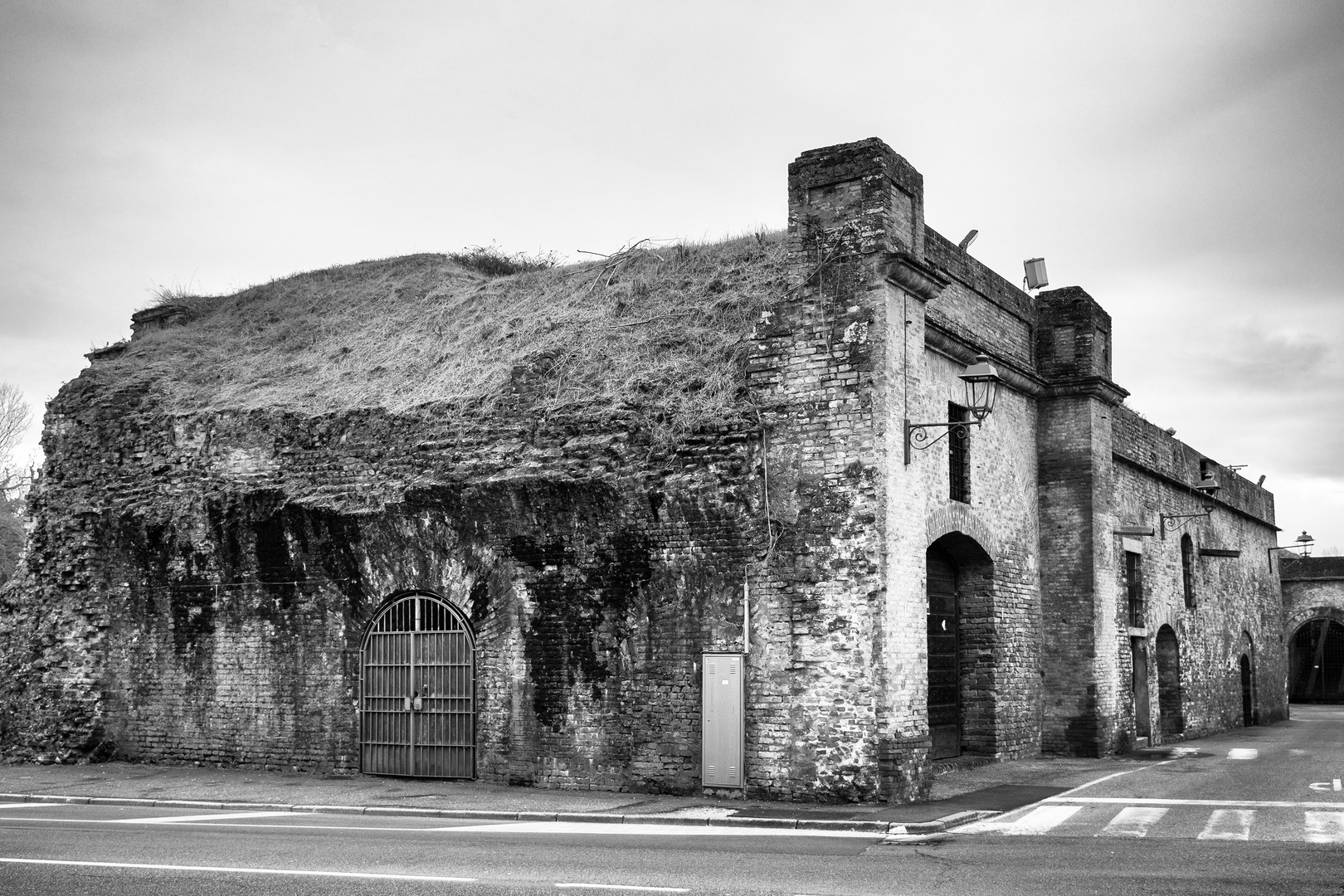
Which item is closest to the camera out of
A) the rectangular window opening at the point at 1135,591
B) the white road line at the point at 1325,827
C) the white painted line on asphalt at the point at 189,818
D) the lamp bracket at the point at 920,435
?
the white road line at the point at 1325,827

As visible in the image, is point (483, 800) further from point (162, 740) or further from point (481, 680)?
point (162, 740)

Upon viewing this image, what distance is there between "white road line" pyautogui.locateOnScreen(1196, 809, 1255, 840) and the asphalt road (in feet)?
0.16

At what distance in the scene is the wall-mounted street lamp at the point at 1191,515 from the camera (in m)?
22.0

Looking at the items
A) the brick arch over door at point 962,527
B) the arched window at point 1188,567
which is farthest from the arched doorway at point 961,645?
the arched window at point 1188,567

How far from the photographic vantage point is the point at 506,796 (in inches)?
552

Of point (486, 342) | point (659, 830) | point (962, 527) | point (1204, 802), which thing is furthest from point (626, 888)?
point (486, 342)

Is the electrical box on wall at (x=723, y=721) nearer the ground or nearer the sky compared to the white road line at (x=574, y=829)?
nearer the sky

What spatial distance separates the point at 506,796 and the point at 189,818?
3.40 metres

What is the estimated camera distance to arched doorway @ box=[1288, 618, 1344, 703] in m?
41.2

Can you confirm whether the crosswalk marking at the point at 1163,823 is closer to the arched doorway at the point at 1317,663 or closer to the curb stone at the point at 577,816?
the curb stone at the point at 577,816

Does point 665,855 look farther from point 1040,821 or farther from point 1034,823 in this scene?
point 1040,821

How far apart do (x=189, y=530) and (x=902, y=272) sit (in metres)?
10.6

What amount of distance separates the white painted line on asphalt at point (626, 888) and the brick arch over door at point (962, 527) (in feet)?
25.0

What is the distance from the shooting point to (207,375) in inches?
779
